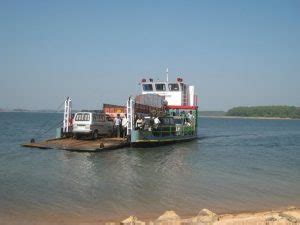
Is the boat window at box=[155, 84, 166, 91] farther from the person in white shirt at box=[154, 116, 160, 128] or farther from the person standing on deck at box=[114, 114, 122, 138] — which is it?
the person standing on deck at box=[114, 114, 122, 138]

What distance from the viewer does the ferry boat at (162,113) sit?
25203 millimetres

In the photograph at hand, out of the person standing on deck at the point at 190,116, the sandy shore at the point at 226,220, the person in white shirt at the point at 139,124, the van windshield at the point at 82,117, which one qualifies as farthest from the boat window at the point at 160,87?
the sandy shore at the point at 226,220

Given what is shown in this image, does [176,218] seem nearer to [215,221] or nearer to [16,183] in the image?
[215,221]

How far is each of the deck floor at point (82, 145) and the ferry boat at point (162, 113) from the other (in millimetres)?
1302

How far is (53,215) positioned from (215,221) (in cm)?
400

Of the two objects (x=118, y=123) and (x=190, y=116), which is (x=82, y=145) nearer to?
(x=118, y=123)

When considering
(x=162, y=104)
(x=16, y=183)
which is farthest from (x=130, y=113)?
(x=16, y=183)

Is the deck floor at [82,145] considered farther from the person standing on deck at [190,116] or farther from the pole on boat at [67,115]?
the person standing on deck at [190,116]

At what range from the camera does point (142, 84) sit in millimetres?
34312

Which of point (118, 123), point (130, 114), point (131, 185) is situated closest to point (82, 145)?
point (130, 114)

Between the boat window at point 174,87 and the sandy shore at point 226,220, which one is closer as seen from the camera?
the sandy shore at point 226,220

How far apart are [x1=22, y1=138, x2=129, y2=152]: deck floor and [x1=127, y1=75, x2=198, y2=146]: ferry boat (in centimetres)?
130

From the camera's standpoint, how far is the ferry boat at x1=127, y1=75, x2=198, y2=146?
992 inches

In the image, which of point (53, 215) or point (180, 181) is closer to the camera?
point (53, 215)
